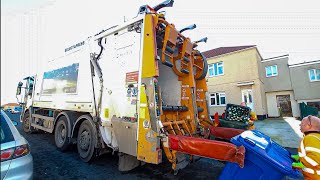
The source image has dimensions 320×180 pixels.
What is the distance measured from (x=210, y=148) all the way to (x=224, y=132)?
5.83 feet

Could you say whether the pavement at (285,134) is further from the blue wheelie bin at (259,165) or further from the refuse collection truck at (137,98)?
the blue wheelie bin at (259,165)

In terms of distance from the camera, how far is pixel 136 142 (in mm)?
3184

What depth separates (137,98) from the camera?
3.30m

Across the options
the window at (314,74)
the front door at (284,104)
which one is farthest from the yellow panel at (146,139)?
the window at (314,74)

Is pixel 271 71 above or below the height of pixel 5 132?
above

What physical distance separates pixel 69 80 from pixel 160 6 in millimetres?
3152

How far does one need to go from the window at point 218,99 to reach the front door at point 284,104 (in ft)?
16.1

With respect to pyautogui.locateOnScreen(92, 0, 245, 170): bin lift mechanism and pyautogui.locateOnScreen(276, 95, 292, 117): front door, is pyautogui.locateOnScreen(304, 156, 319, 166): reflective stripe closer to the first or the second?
pyautogui.locateOnScreen(92, 0, 245, 170): bin lift mechanism

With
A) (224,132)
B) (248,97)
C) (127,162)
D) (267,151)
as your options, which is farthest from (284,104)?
(127,162)

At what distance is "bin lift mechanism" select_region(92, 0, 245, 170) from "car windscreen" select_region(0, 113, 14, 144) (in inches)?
67.9

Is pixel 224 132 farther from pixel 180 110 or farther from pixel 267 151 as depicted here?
pixel 267 151

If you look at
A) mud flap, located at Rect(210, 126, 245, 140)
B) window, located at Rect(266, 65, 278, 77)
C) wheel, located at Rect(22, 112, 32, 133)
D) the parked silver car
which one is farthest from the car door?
window, located at Rect(266, 65, 278, 77)

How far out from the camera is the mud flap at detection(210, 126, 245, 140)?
388 centimetres

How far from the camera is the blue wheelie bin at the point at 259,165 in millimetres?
2092
